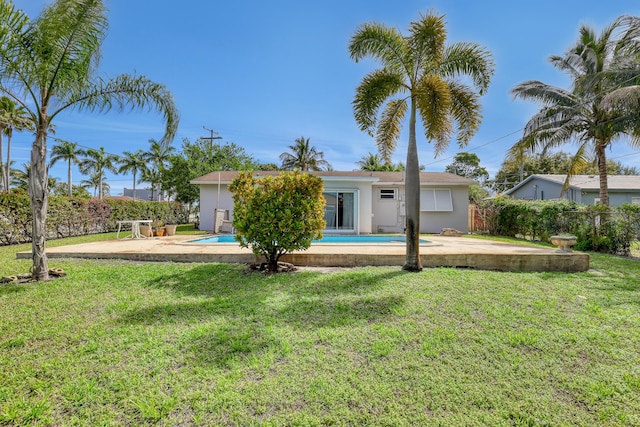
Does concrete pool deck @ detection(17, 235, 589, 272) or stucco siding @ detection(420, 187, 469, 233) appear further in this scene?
stucco siding @ detection(420, 187, 469, 233)

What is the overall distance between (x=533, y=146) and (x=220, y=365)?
17.2 metres

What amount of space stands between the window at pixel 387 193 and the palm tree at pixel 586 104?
6473 mm

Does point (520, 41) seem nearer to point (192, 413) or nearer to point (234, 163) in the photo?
point (192, 413)

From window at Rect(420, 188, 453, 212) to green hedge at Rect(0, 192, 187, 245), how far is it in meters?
18.7

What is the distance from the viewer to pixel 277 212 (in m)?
6.40

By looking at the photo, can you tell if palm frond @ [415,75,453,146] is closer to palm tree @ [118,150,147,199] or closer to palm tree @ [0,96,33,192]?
palm tree @ [0,96,33,192]

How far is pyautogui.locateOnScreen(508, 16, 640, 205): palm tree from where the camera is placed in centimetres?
1198

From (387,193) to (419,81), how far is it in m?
11.5

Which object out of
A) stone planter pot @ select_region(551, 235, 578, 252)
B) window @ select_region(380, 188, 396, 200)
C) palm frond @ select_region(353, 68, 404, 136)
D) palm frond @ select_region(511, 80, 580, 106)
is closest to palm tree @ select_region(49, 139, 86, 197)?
window @ select_region(380, 188, 396, 200)

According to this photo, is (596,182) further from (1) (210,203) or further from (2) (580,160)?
(1) (210,203)

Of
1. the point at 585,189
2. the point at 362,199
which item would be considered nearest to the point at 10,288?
the point at 362,199

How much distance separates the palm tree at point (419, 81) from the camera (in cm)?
673

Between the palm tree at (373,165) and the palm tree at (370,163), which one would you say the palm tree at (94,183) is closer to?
the palm tree at (370,163)

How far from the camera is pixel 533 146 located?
47.5ft
